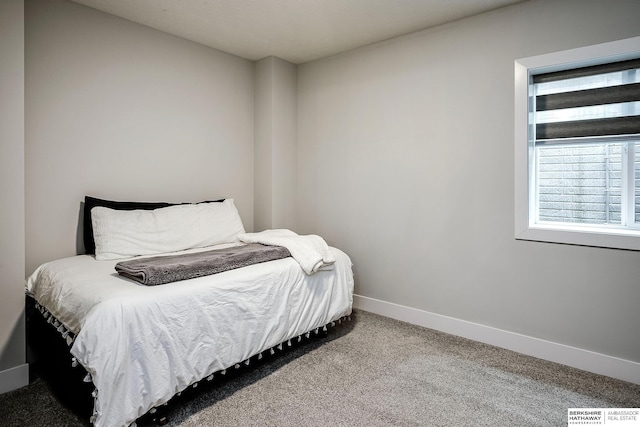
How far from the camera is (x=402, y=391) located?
2180 millimetres

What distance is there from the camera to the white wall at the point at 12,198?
2.16 metres

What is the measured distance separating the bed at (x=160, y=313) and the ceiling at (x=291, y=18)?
1522 mm

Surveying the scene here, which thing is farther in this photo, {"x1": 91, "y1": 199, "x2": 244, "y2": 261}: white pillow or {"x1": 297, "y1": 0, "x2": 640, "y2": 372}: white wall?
{"x1": 91, "y1": 199, "x2": 244, "y2": 261}: white pillow

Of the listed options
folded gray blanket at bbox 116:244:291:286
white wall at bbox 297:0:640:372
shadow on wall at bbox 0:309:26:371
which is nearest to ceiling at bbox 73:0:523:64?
white wall at bbox 297:0:640:372

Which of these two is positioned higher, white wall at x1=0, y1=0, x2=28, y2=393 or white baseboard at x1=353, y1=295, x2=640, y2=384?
white wall at x1=0, y1=0, x2=28, y2=393

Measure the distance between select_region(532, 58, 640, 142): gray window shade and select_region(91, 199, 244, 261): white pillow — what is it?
2.61 meters

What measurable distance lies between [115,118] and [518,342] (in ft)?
11.6

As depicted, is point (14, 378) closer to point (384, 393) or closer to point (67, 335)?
point (67, 335)

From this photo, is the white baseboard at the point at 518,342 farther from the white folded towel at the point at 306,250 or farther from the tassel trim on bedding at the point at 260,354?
the white folded towel at the point at 306,250

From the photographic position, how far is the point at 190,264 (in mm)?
2137

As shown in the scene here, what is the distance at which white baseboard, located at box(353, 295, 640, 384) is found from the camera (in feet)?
7.70
